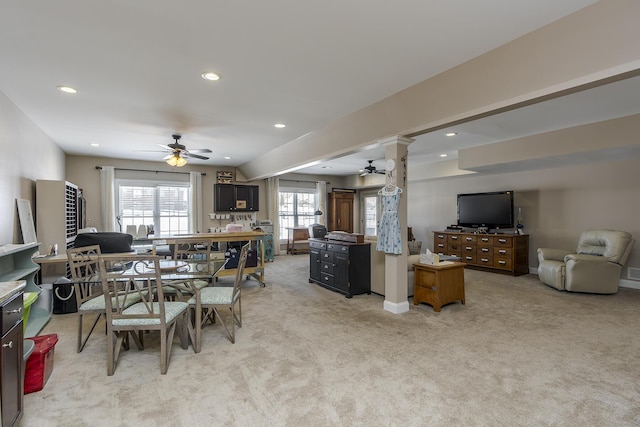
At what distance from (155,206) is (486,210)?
7746 mm

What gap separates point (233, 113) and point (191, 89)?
0.82 m

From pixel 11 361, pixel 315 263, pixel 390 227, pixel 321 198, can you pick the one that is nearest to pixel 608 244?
pixel 390 227

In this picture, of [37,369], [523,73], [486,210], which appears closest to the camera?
[37,369]

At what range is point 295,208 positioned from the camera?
9.82 metres

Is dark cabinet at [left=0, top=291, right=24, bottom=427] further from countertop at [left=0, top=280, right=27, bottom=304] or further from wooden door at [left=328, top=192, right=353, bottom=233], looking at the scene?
wooden door at [left=328, top=192, right=353, bottom=233]

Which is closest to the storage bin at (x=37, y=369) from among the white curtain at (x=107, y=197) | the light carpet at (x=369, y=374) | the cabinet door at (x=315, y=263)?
the light carpet at (x=369, y=374)

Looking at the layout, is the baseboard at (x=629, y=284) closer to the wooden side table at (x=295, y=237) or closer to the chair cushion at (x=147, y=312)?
the chair cushion at (x=147, y=312)

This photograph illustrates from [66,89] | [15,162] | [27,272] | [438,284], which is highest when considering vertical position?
[66,89]

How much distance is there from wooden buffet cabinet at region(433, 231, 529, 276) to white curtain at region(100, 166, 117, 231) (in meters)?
7.68

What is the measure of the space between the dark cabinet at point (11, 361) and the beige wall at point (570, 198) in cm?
774

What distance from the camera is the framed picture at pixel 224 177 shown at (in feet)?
26.9

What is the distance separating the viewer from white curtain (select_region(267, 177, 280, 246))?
898 centimetres

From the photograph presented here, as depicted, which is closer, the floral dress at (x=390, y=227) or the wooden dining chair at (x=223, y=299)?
the wooden dining chair at (x=223, y=299)

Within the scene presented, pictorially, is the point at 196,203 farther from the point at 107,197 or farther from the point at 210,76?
the point at 210,76
